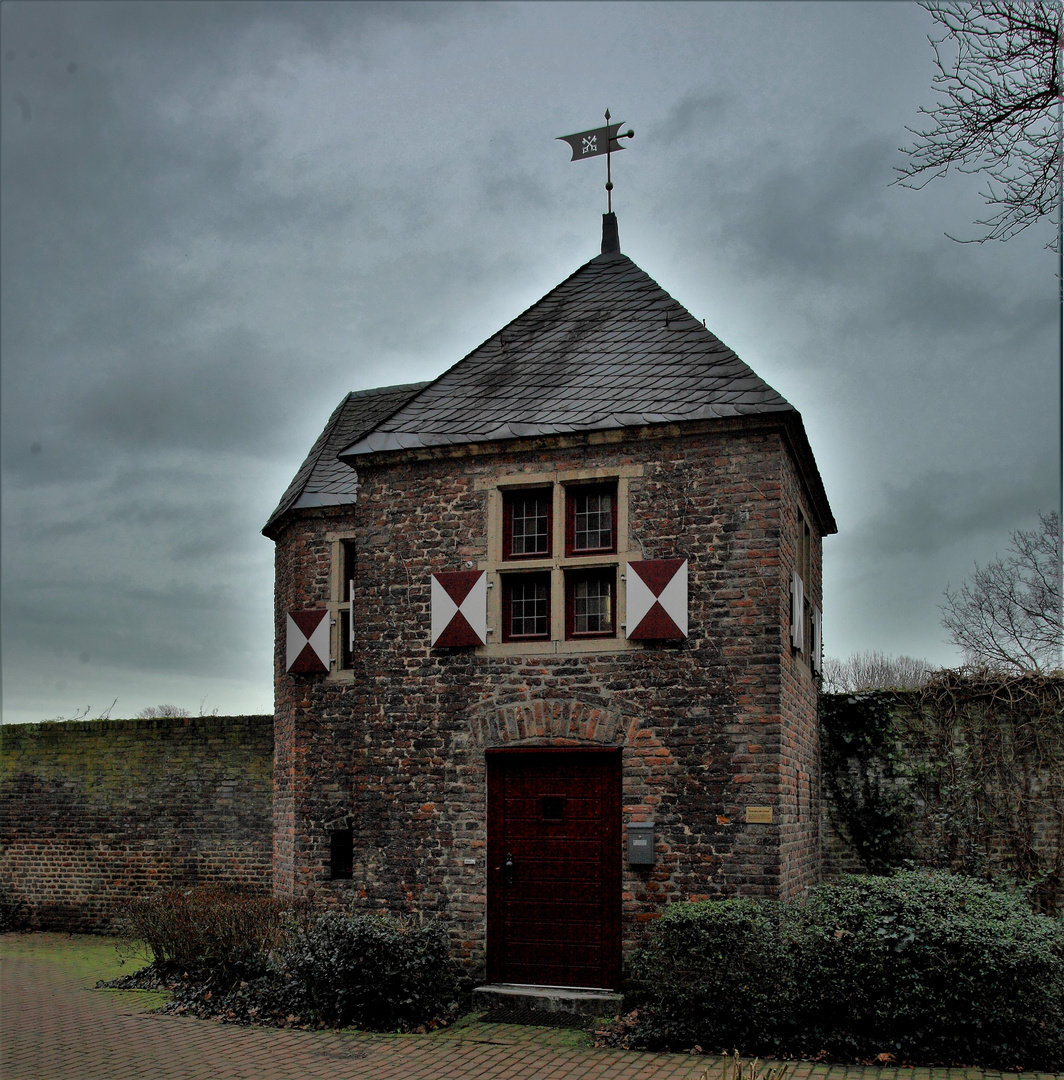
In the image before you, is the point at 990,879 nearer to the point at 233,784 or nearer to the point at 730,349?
the point at 730,349

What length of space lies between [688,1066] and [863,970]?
1.55 m

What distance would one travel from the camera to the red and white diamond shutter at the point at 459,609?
1105 cm

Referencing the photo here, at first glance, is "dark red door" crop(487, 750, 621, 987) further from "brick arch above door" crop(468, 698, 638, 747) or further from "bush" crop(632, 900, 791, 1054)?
"bush" crop(632, 900, 791, 1054)

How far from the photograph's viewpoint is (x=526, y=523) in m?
11.4

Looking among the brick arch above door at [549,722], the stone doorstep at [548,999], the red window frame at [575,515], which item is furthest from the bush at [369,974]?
the red window frame at [575,515]

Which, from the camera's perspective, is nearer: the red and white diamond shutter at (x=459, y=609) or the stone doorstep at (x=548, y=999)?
the stone doorstep at (x=548, y=999)

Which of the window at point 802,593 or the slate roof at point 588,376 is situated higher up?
the slate roof at point 588,376

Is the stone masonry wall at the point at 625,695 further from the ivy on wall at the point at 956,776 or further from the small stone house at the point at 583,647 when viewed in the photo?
the ivy on wall at the point at 956,776

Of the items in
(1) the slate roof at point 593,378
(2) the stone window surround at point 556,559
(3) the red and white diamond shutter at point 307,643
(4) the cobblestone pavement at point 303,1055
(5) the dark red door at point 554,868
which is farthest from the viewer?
(3) the red and white diamond shutter at point 307,643

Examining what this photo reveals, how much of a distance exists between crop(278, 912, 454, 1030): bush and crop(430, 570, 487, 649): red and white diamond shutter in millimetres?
2810

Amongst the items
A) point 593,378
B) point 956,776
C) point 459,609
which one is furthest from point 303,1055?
point 956,776

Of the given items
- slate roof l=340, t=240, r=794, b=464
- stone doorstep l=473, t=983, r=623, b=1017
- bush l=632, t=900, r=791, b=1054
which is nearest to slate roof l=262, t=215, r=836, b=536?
slate roof l=340, t=240, r=794, b=464

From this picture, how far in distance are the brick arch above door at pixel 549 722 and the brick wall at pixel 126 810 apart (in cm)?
721

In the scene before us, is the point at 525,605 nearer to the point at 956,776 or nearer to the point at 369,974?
the point at 369,974
